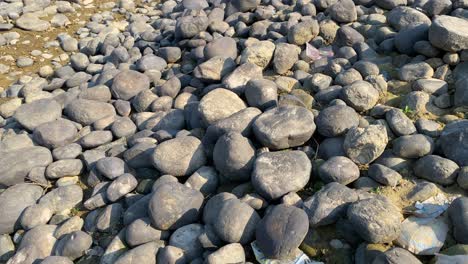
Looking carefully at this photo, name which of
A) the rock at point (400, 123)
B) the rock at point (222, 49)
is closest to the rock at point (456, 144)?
the rock at point (400, 123)

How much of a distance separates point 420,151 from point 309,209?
879mm

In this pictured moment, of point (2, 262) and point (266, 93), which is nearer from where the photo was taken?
point (2, 262)

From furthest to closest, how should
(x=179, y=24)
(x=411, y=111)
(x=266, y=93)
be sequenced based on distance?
(x=179, y=24), (x=266, y=93), (x=411, y=111)

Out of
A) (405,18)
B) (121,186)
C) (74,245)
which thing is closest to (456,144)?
(405,18)

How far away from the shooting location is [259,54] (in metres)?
4.22

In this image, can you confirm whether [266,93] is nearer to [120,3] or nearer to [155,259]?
[155,259]

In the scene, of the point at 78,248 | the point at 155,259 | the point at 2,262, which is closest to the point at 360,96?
the point at 155,259

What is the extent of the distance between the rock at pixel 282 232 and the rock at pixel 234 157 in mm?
554

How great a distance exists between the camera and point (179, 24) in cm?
518

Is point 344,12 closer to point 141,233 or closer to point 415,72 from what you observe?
point 415,72

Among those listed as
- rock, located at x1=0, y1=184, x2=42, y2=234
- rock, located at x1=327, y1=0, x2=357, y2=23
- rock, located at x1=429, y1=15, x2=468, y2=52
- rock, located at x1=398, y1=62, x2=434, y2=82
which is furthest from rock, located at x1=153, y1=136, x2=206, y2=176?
rock, located at x1=327, y1=0, x2=357, y2=23

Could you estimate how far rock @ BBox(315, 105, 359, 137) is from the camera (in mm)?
3131

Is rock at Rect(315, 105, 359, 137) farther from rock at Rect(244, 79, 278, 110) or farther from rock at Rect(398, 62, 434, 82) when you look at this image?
rock at Rect(398, 62, 434, 82)

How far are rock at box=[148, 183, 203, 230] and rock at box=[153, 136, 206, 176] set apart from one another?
29 cm
